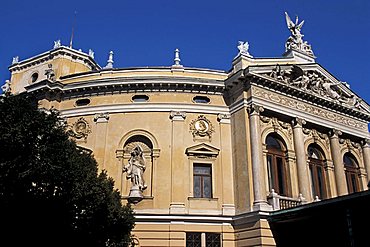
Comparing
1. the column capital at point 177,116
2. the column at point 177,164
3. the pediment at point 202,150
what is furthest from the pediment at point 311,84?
the column at point 177,164

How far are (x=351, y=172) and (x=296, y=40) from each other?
1033 cm

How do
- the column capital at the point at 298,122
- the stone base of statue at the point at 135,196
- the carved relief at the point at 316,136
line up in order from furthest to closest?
the carved relief at the point at 316,136
the column capital at the point at 298,122
the stone base of statue at the point at 135,196

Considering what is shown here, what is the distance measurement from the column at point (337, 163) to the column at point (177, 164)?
35.2 ft

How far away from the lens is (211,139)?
2503 centimetres

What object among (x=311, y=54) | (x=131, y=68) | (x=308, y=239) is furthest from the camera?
(x=311, y=54)

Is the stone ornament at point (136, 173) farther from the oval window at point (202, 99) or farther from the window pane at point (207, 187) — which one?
the oval window at point (202, 99)

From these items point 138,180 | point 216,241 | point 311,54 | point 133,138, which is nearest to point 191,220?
point 216,241

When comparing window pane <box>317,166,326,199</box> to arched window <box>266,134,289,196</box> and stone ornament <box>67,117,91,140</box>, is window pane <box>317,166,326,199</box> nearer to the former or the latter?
arched window <box>266,134,289,196</box>

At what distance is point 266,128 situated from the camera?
82.3ft

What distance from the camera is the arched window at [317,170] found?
87.3 feet

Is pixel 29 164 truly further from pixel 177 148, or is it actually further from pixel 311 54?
pixel 311 54

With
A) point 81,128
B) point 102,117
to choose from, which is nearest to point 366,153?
point 102,117

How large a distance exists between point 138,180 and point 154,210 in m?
2.01

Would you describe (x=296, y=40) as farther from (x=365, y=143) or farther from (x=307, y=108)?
(x=365, y=143)
